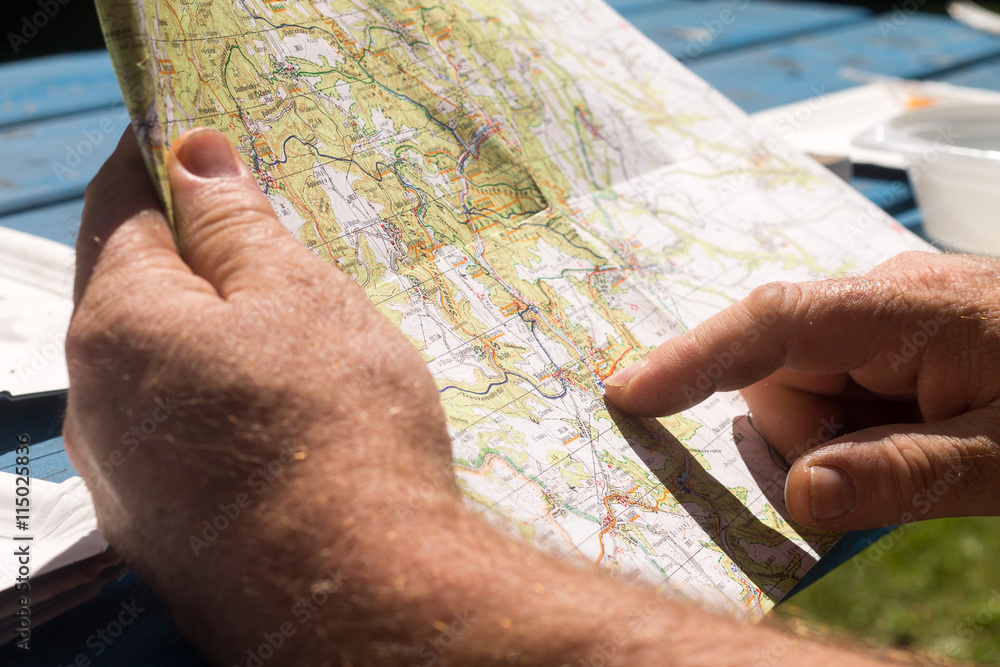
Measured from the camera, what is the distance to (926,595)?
1.83 metres

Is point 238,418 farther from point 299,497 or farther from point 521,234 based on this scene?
point 521,234

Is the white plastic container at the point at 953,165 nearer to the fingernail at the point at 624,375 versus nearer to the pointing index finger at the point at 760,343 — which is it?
the pointing index finger at the point at 760,343

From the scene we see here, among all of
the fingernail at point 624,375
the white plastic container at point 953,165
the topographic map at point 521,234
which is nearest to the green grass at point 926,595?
the white plastic container at point 953,165

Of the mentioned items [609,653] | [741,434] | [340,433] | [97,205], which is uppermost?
[97,205]

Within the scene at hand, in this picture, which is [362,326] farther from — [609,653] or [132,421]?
[609,653]

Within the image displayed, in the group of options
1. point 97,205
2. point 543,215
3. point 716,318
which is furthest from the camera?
point 543,215

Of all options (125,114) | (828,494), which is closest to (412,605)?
(828,494)

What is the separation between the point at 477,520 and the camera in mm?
575

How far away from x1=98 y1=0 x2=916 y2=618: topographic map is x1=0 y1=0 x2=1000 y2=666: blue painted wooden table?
33cm

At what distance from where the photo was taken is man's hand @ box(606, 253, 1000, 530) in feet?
2.55

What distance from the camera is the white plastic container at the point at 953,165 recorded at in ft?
4.43

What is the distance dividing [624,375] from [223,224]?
1.44ft

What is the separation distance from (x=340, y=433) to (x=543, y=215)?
52 cm

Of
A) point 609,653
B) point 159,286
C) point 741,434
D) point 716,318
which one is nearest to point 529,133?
point 716,318
